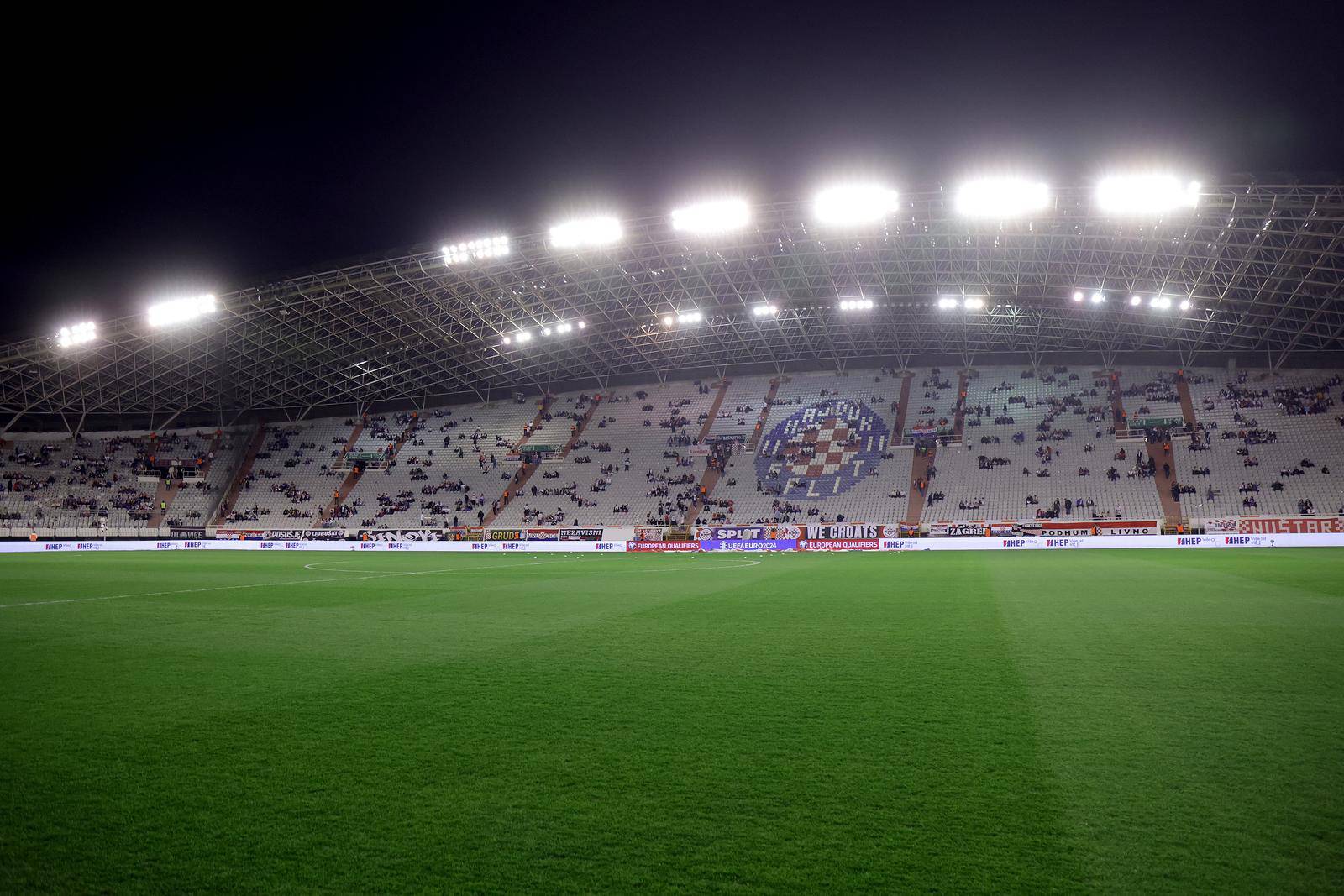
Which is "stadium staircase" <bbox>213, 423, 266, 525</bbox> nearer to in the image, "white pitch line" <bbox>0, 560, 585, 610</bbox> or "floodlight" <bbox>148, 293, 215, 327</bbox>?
"floodlight" <bbox>148, 293, 215, 327</bbox>

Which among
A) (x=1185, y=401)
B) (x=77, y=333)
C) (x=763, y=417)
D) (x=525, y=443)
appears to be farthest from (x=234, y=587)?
(x=1185, y=401)

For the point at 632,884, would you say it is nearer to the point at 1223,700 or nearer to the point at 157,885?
the point at 157,885

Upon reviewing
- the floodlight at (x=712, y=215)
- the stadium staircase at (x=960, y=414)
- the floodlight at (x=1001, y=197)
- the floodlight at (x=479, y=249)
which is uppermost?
the stadium staircase at (x=960, y=414)

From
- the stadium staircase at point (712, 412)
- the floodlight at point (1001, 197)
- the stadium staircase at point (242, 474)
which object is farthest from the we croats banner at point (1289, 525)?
the stadium staircase at point (242, 474)

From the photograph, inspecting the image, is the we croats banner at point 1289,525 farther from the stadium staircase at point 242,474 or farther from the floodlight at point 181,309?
the stadium staircase at point 242,474

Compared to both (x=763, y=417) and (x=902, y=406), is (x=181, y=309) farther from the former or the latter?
(x=902, y=406)

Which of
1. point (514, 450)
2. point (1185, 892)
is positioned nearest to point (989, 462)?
point (514, 450)

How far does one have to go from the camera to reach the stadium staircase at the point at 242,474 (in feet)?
195

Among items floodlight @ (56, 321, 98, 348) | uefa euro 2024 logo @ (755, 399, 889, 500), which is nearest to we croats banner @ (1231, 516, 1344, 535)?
uefa euro 2024 logo @ (755, 399, 889, 500)

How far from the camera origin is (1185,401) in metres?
49.0

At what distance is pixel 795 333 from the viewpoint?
55.6 metres

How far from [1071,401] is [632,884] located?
55738mm

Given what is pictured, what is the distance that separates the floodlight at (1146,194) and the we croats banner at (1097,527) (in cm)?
1570

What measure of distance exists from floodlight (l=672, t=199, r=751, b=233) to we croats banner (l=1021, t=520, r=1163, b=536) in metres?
22.3
